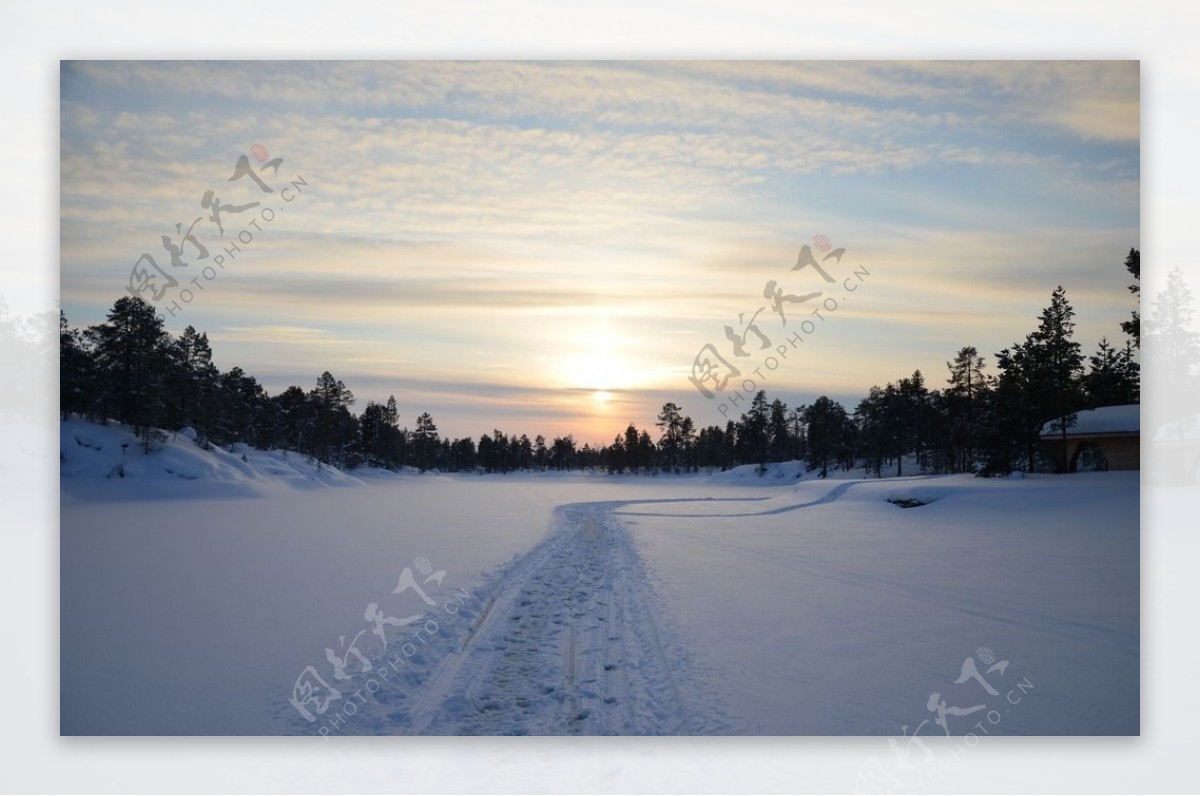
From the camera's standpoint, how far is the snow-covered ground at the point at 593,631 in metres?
7.55

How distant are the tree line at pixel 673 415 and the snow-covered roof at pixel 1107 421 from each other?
184mm

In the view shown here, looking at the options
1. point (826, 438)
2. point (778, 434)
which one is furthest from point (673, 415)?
point (778, 434)

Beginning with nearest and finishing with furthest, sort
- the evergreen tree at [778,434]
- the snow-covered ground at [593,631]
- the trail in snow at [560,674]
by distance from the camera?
the trail in snow at [560,674], the snow-covered ground at [593,631], the evergreen tree at [778,434]

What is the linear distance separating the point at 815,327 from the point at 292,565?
9.32m

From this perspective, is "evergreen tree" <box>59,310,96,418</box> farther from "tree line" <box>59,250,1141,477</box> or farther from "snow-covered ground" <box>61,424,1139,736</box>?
"snow-covered ground" <box>61,424,1139,736</box>

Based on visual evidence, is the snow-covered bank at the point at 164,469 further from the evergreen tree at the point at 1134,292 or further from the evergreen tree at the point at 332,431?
the evergreen tree at the point at 1134,292

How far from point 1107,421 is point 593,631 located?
8.47 m

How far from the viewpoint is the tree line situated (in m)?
11.9

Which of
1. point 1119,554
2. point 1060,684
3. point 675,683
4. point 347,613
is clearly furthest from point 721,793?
point 1119,554

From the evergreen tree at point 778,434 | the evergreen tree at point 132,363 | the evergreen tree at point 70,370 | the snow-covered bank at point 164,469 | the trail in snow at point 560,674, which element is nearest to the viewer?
the trail in snow at point 560,674

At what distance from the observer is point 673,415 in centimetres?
2417

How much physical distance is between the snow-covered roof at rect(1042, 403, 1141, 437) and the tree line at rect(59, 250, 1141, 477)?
18cm

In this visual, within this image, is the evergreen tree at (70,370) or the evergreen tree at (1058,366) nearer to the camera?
the evergreen tree at (70,370)

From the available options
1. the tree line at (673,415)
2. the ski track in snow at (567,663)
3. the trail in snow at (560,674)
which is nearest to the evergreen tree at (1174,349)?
the tree line at (673,415)
